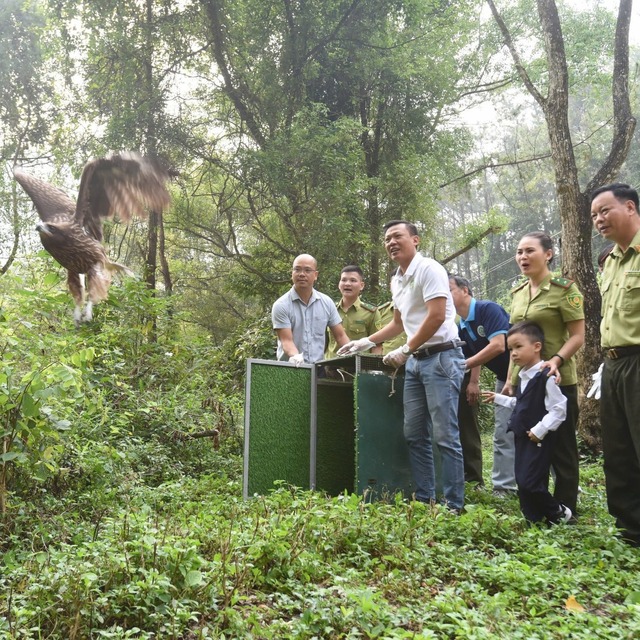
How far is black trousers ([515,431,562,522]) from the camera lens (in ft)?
11.4

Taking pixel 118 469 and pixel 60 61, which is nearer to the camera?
pixel 118 469

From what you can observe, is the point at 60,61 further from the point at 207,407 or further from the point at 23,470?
the point at 23,470

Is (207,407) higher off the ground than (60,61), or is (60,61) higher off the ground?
(60,61)

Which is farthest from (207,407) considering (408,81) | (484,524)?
(408,81)

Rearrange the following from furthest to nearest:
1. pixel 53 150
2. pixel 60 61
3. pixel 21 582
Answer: pixel 60 61, pixel 53 150, pixel 21 582

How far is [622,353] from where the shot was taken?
3219mm

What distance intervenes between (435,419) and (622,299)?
3.83 ft

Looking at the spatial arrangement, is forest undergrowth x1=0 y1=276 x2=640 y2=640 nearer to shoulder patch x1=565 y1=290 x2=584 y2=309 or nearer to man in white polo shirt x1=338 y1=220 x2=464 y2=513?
man in white polo shirt x1=338 y1=220 x2=464 y2=513

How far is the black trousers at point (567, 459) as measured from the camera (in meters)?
3.64

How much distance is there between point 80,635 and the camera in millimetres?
2057

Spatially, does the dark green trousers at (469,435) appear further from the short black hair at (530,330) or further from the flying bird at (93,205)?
the flying bird at (93,205)

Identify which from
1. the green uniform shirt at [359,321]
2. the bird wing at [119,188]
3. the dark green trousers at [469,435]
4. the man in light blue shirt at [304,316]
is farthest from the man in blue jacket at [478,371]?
the bird wing at [119,188]

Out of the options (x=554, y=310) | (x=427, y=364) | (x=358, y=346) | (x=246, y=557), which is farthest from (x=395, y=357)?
(x=246, y=557)

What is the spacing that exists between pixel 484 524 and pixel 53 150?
24.9ft
